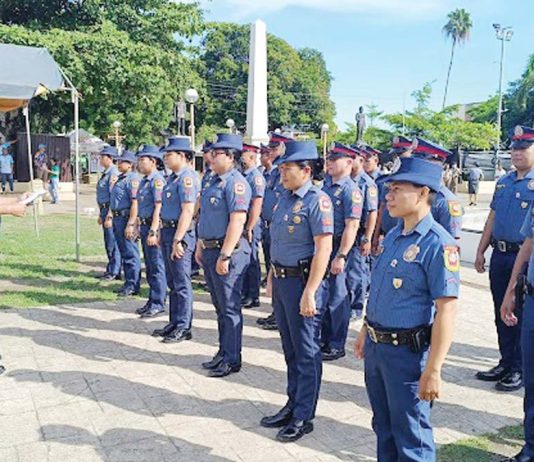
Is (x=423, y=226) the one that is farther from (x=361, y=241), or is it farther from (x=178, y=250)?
(x=361, y=241)

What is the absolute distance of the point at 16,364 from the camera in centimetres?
490

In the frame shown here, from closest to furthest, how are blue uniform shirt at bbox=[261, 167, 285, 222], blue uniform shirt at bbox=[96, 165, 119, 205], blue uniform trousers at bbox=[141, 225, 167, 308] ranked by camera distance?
blue uniform trousers at bbox=[141, 225, 167, 308] < blue uniform shirt at bbox=[261, 167, 285, 222] < blue uniform shirt at bbox=[96, 165, 119, 205]

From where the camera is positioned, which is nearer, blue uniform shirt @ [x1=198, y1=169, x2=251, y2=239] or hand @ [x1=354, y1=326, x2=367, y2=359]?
hand @ [x1=354, y1=326, x2=367, y2=359]

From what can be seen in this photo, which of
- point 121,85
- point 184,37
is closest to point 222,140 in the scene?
point 121,85

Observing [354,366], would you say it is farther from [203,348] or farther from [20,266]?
[20,266]

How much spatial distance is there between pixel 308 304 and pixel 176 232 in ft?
7.38

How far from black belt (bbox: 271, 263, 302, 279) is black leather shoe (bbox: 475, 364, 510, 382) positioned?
7.11 feet

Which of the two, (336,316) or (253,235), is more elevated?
(253,235)

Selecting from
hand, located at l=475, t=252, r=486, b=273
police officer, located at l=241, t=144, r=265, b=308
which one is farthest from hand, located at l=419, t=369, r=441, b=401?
police officer, located at l=241, t=144, r=265, b=308

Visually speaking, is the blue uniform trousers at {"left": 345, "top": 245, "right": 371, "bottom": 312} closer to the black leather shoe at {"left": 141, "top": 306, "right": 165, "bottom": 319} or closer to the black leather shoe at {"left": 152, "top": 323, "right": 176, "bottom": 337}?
the black leather shoe at {"left": 152, "top": 323, "right": 176, "bottom": 337}

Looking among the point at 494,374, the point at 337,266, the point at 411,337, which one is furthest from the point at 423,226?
the point at 494,374

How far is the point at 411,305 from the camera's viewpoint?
2.65 meters

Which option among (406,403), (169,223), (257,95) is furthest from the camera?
(257,95)

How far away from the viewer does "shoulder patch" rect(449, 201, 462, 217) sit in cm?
461
